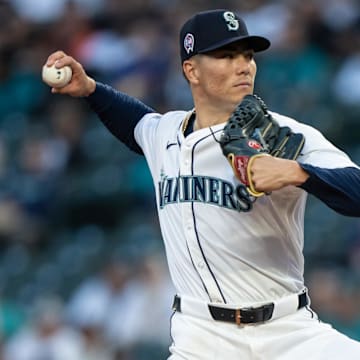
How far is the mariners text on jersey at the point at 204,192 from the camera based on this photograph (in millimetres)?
4387

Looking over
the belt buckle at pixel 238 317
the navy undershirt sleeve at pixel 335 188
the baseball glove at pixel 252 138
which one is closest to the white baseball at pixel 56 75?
the baseball glove at pixel 252 138

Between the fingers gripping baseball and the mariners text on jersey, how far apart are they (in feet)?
2.08

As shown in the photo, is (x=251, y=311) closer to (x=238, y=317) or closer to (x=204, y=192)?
(x=238, y=317)

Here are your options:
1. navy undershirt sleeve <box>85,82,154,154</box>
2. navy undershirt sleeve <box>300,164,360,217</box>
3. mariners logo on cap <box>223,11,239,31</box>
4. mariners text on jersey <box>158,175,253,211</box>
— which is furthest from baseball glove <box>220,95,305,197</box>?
navy undershirt sleeve <box>85,82,154,154</box>

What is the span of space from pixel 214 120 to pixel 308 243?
3364 mm

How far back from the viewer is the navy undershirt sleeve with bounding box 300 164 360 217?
389 cm

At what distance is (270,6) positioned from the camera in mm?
9797

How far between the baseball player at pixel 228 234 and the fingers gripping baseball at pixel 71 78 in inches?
20.2

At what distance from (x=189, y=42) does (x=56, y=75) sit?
0.57 metres

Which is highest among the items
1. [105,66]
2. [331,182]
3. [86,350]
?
[105,66]

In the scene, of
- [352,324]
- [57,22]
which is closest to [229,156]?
[352,324]

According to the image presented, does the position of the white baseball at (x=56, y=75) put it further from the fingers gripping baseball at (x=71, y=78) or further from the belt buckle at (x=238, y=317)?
the belt buckle at (x=238, y=317)

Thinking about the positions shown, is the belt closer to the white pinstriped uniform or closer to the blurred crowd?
the white pinstriped uniform

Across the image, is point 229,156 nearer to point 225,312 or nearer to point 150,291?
point 225,312
